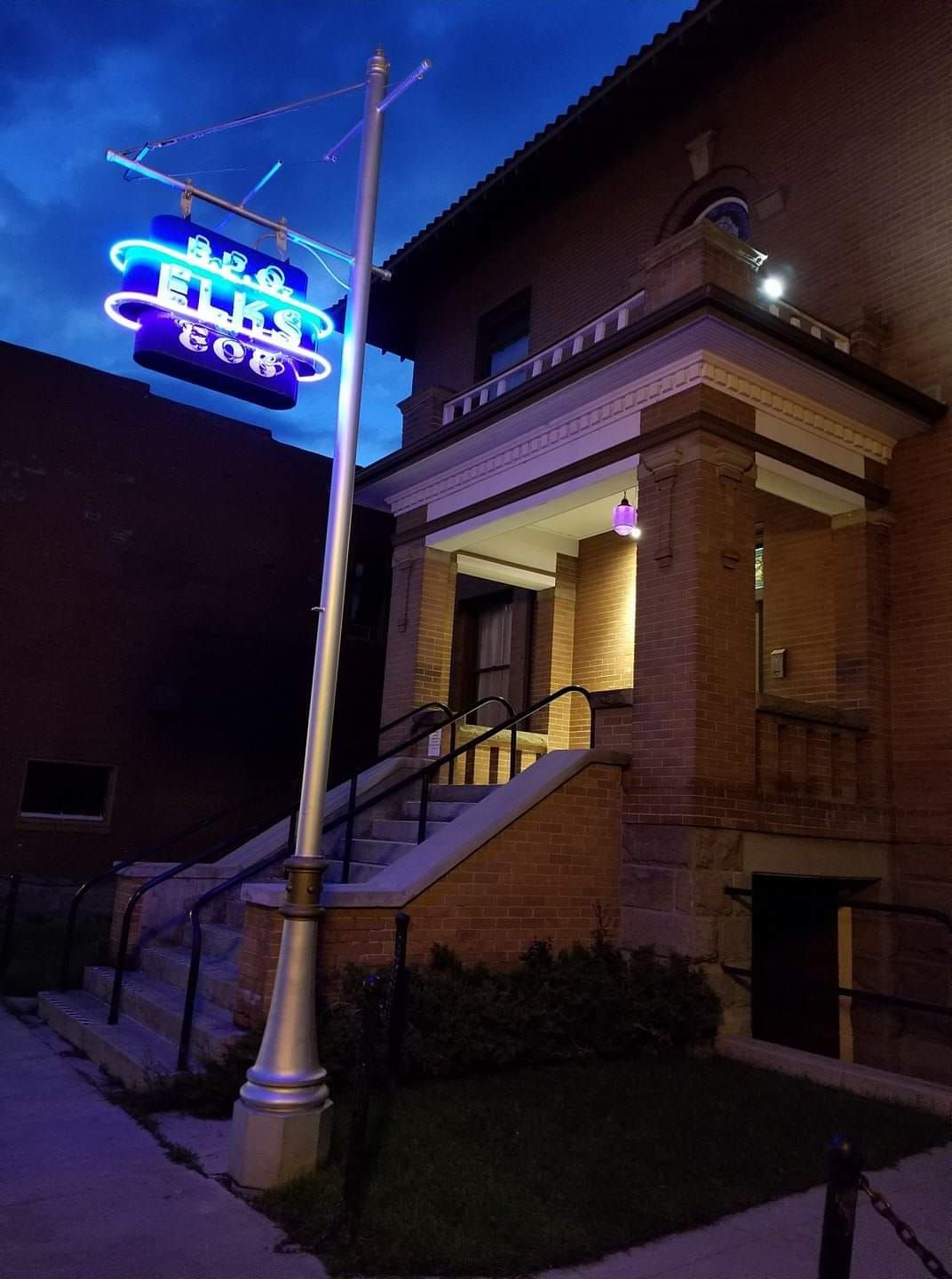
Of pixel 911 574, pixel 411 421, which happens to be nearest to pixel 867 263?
pixel 911 574

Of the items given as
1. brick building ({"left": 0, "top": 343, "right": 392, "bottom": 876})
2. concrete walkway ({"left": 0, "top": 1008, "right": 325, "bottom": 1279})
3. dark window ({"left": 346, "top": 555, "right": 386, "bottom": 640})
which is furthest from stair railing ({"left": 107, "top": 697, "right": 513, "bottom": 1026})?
dark window ({"left": 346, "top": 555, "right": 386, "bottom": 640})

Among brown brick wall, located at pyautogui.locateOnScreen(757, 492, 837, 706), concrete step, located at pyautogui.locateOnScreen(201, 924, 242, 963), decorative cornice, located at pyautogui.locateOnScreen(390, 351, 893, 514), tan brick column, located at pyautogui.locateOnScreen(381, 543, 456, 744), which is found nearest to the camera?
concrete step, located at pyautogui.locateOnScreen(201, 924, 242, 963)

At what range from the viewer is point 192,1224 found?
4.09 m

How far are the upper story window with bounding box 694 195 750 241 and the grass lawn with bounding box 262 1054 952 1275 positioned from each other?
9.76 metres

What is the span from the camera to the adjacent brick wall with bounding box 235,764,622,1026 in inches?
247

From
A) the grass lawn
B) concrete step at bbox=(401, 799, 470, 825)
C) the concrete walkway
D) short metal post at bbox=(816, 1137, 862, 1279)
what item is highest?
concrete step at bbox=(401, 799, 470, 825)

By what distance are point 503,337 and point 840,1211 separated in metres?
13.8

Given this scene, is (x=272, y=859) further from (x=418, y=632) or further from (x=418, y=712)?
(x=418, y=632)

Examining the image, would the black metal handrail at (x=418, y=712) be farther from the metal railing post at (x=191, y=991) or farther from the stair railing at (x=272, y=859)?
the metal railing post at (x=191, y=991)

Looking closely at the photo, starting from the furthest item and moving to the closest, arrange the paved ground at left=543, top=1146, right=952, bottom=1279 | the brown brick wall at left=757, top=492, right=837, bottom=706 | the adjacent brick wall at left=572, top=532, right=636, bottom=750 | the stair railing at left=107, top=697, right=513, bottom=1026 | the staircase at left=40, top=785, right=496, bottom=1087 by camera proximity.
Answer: the adjacent brick wall at left=572, top=532, right=636, bottom=750 < the brown brick wall at left=757, top=492, right=837, bottom=706 < the stair railing at left=107, top=697, right=513, bottom=1026 < the staircase at left=40, top=785, right=496, bottom=1087 < the paved ground at left=543, top=1146, right=952, bottom=1279

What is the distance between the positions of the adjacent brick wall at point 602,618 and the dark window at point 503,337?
11.6ft

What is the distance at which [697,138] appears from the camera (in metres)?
12.2

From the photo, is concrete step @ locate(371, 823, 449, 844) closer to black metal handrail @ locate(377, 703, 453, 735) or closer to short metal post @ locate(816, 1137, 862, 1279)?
black metal handrail @ locate(377, 703, 453, 735)

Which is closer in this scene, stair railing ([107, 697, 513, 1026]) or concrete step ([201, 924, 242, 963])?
stair railing ([107, 697, 513, 1026])
